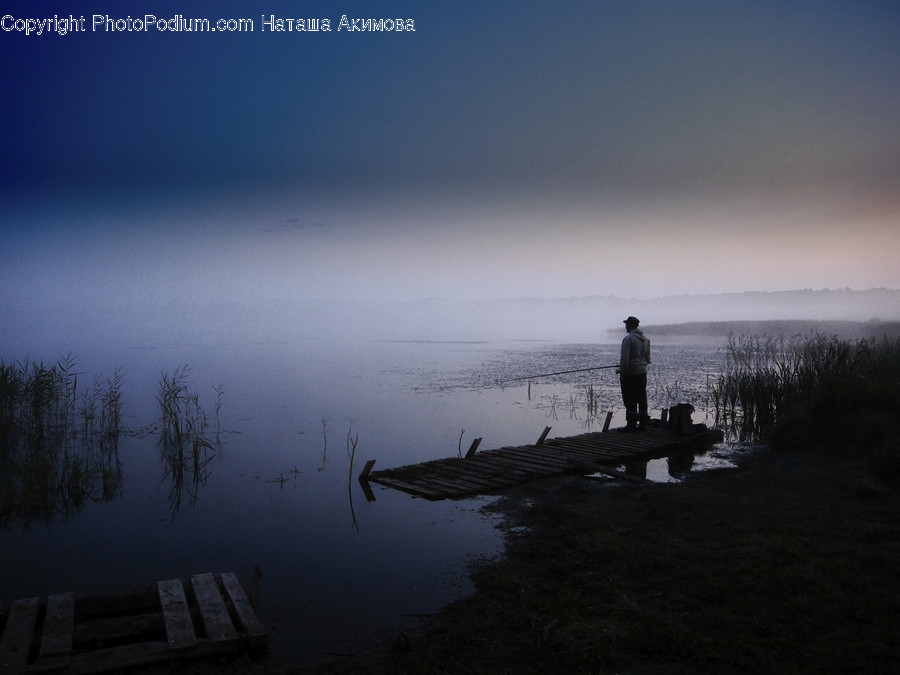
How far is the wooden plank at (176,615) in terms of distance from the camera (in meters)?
4.30

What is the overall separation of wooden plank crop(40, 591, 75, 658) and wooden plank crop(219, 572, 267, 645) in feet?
3.61

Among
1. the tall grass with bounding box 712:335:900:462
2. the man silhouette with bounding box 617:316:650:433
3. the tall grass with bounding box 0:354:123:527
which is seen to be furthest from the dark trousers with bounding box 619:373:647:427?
the tall grass with bounding box 0:354:123:527

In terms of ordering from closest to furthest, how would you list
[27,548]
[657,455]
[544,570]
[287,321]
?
[544,570] → [27,548] → [657,455] → [287,321]

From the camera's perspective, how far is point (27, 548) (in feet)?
23.8

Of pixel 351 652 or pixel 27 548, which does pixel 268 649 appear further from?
pixel 27 548

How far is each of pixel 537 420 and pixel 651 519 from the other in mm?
8426

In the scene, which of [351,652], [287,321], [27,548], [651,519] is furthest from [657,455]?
[287,321]

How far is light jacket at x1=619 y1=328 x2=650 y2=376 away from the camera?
11.4 metres

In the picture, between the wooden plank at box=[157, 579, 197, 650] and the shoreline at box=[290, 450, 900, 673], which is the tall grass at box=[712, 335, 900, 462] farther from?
the wooden plank at box=[157, 579, 197, 650]

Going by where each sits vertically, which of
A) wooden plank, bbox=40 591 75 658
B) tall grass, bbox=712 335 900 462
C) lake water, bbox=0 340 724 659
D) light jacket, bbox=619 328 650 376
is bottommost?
lake water, bbox=0 340 724 659

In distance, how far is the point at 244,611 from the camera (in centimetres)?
477

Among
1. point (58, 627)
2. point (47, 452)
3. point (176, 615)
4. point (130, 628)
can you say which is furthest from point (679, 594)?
point (47, 452)

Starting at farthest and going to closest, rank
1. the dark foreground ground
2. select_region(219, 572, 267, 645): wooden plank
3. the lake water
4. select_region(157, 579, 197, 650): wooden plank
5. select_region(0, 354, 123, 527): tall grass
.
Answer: select_region(0, 354, 123, 527): tall grass, the lake water, select_region(219, 572, 267, 645): wooden plank, select_region(157, 579, 197, 650): wooden plank, the dark foreground ground

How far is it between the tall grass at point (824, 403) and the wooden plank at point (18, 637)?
10.1 m
